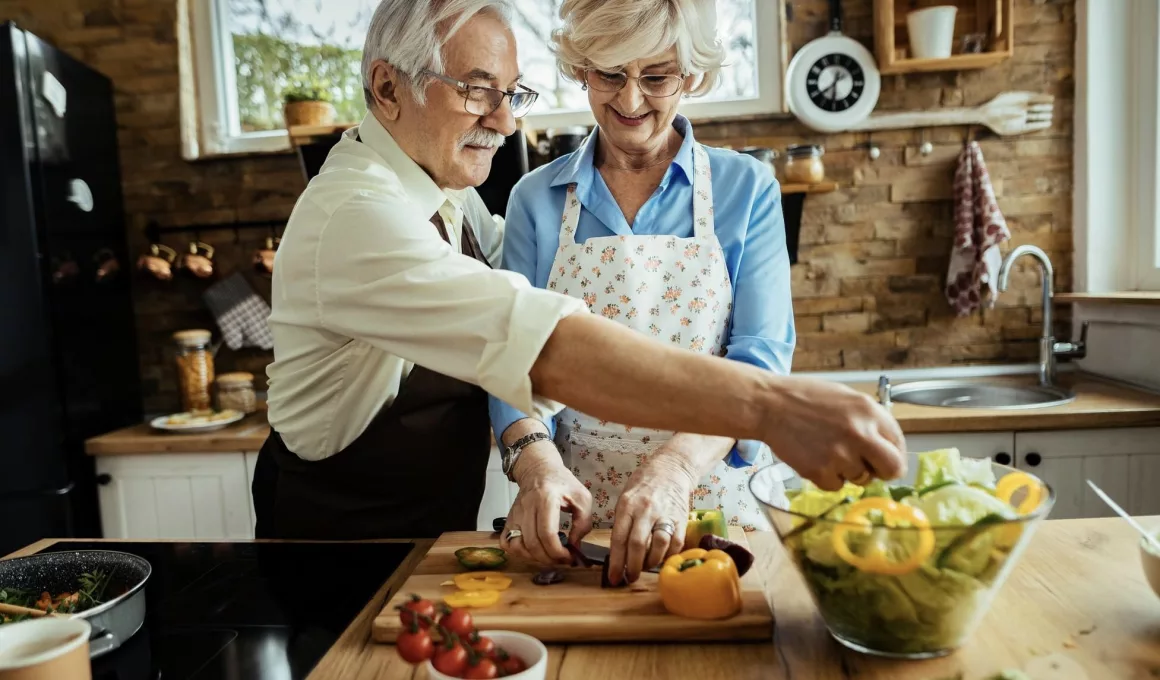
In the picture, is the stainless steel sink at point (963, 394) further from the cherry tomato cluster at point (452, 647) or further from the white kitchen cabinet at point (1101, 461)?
the cherry tomato cluster at point (452, 647)

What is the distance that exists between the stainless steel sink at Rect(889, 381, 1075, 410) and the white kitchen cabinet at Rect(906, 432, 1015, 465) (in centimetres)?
41

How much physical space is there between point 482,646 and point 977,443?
1810 millimetres

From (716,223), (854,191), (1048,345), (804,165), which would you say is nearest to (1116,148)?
(1048,345)

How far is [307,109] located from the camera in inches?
102

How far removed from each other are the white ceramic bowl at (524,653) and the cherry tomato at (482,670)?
15 mm

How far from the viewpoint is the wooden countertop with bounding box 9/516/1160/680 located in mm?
778

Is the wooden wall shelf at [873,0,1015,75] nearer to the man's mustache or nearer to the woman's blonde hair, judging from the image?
the woman's blonde hair

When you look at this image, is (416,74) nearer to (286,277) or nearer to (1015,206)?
(286,277)

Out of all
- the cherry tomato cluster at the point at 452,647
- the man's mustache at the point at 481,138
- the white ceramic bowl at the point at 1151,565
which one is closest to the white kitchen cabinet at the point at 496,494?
the man's mustache at the point at 481,138

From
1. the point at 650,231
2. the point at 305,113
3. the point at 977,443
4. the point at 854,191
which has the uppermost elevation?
the point at 305,113

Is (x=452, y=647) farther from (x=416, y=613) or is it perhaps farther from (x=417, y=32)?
(x=417, y=32)

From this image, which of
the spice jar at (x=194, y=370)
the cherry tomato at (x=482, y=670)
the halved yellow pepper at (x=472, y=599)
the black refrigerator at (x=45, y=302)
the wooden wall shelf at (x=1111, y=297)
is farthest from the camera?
the spice jar at (x=194, y=370)

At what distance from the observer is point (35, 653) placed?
0.75 m

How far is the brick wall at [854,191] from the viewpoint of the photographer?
2643mm
